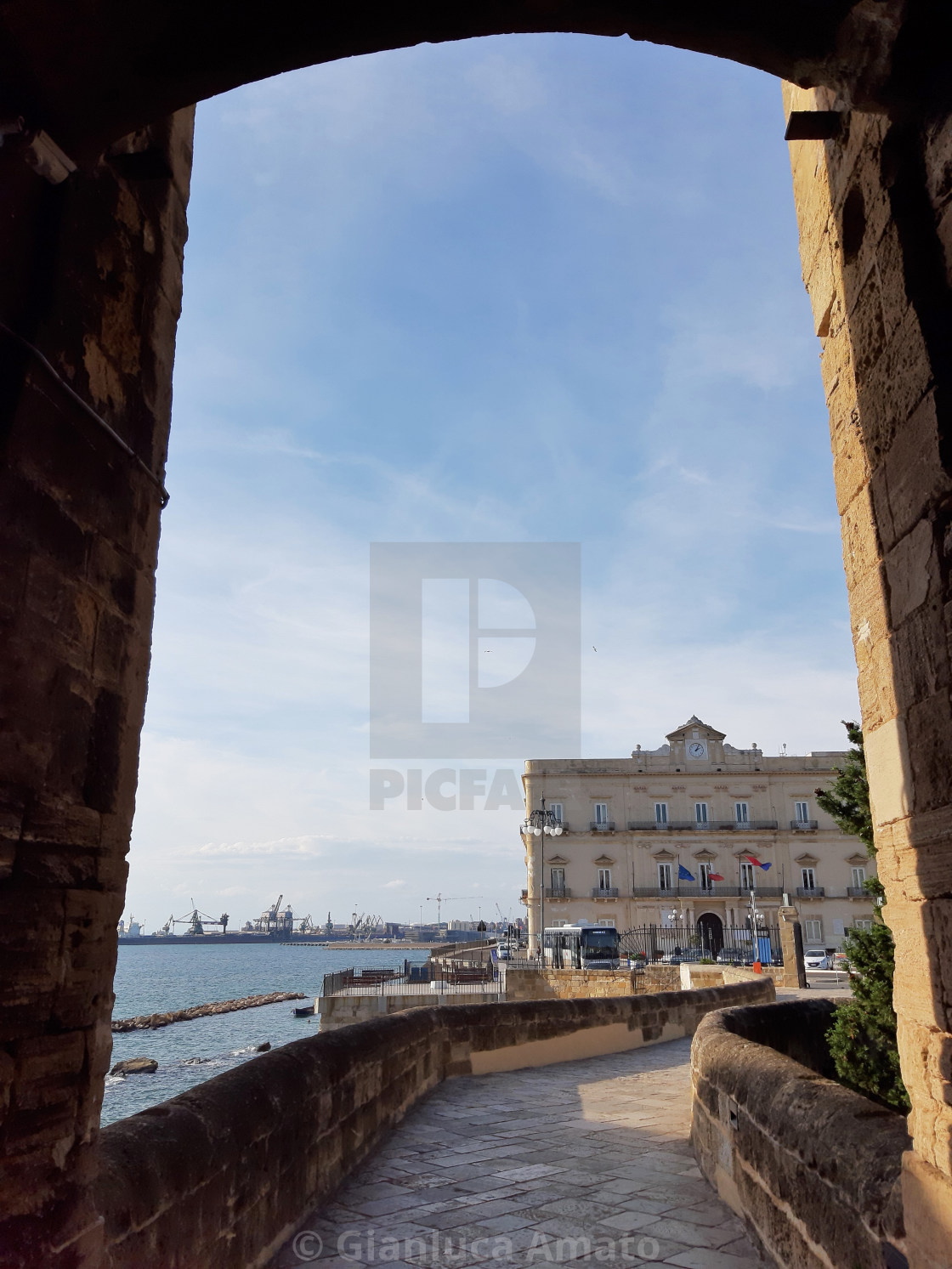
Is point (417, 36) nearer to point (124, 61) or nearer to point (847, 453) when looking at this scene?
point (124, 61)

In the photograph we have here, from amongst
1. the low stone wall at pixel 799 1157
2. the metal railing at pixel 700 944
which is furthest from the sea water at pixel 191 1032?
the metal railing at pixel 700 944

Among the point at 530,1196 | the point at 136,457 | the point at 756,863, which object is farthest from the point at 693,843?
the point at 136,457

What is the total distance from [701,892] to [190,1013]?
28880 millimetres

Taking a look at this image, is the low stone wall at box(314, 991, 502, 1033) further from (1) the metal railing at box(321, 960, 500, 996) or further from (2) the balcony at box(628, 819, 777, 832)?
(2) the balcony at box(628, 819, 777, 832)

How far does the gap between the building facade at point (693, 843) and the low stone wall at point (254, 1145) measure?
32.7 m

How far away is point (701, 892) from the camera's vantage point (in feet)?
131

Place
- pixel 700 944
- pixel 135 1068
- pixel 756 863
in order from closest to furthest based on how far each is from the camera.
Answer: pixel 135 1068, pixel 700 944, pixel 756 863

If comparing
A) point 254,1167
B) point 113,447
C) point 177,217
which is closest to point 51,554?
point 113,447

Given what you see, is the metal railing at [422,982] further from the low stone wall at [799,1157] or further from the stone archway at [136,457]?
the stone archway at [136,457]

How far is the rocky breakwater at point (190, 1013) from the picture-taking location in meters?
43.5

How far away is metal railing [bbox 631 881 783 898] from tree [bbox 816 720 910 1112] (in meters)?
33.3

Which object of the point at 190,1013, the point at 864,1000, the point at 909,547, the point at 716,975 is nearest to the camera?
the point at 909,547

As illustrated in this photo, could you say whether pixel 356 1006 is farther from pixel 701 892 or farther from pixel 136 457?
pixel 701 892

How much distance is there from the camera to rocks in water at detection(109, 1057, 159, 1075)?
2832 centimetres
